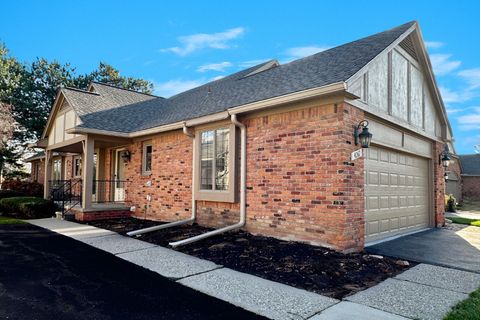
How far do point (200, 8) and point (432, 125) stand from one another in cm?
901

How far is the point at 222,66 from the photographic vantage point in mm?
19359

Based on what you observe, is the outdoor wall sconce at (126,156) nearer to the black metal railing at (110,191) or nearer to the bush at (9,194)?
the black metal railing at (110,191)

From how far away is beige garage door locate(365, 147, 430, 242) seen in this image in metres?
7.57

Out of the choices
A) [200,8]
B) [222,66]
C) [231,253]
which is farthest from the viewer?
[222,66]

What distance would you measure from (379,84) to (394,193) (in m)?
2.99

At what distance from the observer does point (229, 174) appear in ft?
27.5

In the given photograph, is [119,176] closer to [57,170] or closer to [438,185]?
[57,170]

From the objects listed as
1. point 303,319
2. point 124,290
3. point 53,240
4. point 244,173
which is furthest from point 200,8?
point 303,319

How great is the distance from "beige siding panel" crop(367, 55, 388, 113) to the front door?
10097 mm

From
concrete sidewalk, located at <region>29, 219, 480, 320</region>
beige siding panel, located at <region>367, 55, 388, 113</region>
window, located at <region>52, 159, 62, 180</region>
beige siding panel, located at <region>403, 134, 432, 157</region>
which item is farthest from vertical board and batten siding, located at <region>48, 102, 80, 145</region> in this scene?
beige siding panel, located at <region>403, 134, 432, 157</region>

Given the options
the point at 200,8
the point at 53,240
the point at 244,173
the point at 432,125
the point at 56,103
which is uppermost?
the point at 200,8

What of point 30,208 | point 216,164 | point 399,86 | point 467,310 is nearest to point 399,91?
point 399,86

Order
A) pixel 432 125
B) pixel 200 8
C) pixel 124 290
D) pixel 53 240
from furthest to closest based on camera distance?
pixel 200 8, pixel 432 125, pixel 53 240, pixel 124 290

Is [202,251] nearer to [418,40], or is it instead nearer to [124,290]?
[124,290]
